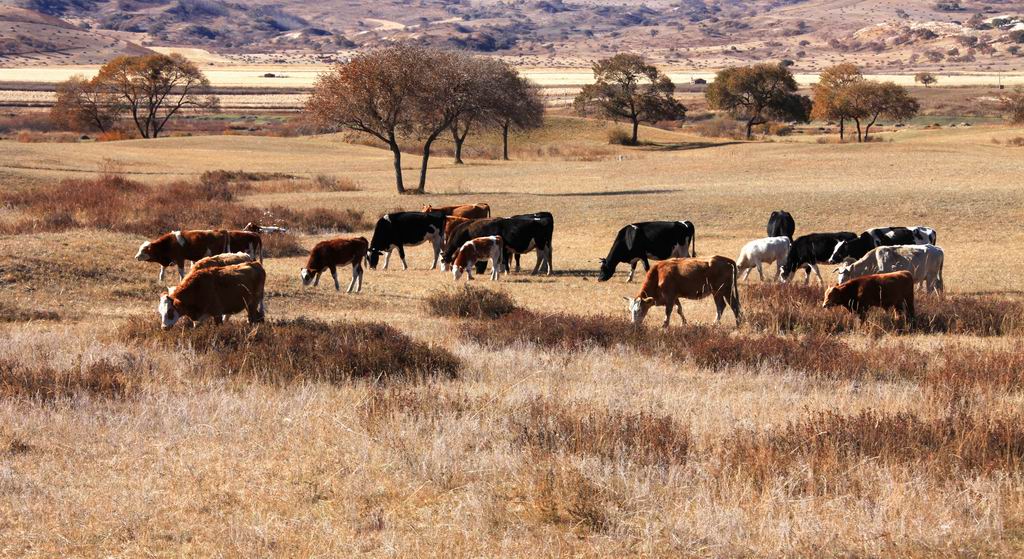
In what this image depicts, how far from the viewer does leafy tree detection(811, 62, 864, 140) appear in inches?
3263

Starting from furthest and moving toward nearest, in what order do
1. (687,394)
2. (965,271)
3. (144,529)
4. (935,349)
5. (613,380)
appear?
(965,271) < (935,349) < (613,380) < (687,394) < (144,529)

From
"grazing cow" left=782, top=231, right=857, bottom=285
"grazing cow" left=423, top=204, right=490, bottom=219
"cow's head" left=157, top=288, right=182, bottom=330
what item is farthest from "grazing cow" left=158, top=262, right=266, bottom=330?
"grazing cow" left=423, top=204, right=490, bottom=219

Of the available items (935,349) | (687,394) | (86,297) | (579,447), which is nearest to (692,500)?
(579,447)

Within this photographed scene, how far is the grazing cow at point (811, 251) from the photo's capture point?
910 inches

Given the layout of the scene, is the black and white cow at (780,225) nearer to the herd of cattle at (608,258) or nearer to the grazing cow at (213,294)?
the herd of cattle at (608,258)

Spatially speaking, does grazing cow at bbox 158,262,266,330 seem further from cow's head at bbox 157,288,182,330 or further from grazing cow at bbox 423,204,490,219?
A: grazing cow at bbox 423,204,490,219

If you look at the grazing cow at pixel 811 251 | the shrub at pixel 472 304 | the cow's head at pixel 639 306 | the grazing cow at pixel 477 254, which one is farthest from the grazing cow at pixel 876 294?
the grazing cow at pixel 477 254

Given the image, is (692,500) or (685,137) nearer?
(692,500)

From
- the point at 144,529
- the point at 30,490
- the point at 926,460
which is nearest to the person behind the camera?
the point at 144,529

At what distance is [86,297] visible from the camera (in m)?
18.9

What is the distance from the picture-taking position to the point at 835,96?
83875 millimetres

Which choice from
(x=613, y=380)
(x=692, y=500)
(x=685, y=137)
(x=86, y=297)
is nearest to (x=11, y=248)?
(x=86, y=297)

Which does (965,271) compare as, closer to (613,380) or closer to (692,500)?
(613,380)

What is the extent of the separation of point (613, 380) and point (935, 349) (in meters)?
4.95
